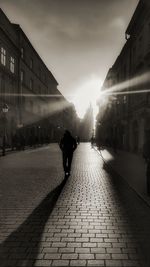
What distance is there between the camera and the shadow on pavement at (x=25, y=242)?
3647 mm

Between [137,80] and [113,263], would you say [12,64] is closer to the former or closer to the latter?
[137,80]

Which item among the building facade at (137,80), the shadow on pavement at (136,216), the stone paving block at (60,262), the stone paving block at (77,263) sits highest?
the building facade at (137,80)

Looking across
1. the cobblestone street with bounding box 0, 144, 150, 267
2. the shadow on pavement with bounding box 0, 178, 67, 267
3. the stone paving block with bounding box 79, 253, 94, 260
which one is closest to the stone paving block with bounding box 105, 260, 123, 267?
the cobblestone street with bounding box 0, 144, 150, 267

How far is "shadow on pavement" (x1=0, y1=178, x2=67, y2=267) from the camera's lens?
3.65 m

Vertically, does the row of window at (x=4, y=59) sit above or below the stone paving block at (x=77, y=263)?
above

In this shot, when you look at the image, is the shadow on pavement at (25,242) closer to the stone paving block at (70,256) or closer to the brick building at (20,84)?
the stone paving block at (70,256)

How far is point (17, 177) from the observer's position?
430 inches

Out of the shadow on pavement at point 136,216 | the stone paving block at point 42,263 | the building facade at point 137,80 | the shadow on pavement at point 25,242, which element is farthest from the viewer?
the building facade at point 137,80

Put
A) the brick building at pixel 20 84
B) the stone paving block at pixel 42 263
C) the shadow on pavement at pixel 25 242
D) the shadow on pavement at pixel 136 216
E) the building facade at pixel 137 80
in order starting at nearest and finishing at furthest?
1. the stone paving block at pixel 42 263
2. the shadow on pavement at pixel 25 242
3. the shadow on pavement at pixel 136 216
4. the building facade at pixel 137 80
5. the brick building at pixel 20 84

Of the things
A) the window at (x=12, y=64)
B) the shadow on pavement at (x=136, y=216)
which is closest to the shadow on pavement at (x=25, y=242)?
the shadow on pavement at (x=136, y=216)

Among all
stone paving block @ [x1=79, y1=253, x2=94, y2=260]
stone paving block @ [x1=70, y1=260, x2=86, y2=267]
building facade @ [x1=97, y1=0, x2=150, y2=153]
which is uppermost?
building facade @ [x1=97, y1=0, x2=150, y2=153]

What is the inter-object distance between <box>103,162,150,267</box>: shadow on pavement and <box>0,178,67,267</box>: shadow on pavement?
4.23 ft

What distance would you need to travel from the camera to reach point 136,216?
573 centimetres

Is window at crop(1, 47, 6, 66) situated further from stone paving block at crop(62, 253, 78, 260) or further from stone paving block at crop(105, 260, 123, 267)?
stone paving block at crop(105, 260, 123, 267)
